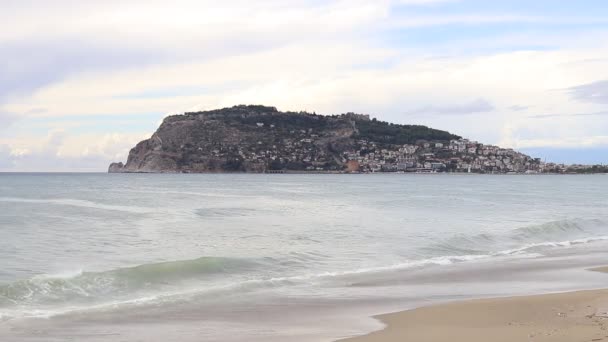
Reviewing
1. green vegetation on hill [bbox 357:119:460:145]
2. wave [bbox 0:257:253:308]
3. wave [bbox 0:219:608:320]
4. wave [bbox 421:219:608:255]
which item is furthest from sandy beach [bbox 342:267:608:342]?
green vegetation on hill [bbox 357:119:460:145]

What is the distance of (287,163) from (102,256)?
141m

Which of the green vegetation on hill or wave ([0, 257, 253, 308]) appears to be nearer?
wave ([0, 257, 253, 308])

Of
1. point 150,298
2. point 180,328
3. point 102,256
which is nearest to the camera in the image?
point 180,328

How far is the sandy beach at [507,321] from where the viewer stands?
8.91m

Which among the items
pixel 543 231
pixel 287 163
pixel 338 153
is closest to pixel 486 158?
pixel 338 153

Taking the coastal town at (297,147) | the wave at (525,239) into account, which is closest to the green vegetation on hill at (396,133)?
the coastal town at (297,147)

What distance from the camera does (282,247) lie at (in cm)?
2017

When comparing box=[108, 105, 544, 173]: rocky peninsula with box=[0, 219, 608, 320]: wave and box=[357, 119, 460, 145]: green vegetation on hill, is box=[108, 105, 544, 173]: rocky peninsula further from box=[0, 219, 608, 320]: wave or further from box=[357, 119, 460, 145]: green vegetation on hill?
box=[0, 219, 608, 320]: wave

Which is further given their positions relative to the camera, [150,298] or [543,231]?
[543,231]

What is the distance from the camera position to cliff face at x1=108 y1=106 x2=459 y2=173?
154 metres

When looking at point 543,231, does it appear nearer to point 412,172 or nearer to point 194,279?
point 194,279

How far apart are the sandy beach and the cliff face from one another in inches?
5565

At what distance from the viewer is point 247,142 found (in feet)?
523

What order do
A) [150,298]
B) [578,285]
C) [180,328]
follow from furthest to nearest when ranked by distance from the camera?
[578,285] < [150,298] < [180,328]
